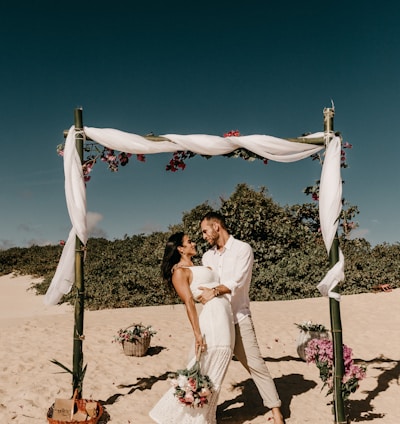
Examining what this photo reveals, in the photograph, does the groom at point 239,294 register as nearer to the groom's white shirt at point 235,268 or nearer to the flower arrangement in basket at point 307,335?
the groom's white shirt at point 235,268

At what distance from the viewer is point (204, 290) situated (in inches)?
187

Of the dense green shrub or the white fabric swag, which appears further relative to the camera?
the dense green shrub

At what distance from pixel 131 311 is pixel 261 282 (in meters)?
5.66

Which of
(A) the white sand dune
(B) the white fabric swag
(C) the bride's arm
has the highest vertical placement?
(B) the white fabric swag

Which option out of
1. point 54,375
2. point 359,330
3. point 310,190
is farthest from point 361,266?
point 54,375

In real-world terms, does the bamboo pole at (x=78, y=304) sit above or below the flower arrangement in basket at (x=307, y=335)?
above

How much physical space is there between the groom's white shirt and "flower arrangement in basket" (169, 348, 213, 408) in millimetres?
735

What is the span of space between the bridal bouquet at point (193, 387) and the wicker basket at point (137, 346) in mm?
3233

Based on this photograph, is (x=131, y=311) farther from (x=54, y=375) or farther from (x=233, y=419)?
(x=233, y=419)

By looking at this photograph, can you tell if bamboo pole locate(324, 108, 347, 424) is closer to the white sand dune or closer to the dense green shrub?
the white sand dune

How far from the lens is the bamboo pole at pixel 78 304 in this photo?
5.43m

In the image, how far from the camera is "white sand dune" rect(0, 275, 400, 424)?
5.88 m

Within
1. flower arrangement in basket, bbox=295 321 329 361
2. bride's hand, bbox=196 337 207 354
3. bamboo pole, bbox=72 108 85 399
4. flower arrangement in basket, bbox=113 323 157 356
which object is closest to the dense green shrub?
flower arrangement in basket, bbox=113 323 157 356

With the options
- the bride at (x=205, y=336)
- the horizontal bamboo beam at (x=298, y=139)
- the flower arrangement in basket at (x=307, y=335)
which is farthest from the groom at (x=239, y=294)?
the flower arrangement in basket at (x=307, y=335)
